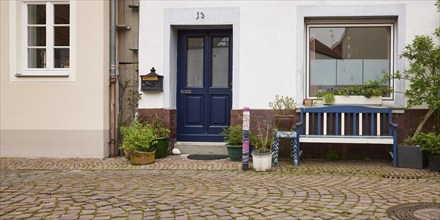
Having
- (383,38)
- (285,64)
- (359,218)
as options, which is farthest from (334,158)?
(359,218)

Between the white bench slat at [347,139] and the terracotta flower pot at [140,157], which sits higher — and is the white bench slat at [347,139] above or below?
above

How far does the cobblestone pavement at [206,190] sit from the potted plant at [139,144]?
211mm

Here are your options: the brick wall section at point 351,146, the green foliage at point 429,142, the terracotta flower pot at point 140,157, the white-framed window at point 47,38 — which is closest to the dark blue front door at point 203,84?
the brick wall section at point 351,146

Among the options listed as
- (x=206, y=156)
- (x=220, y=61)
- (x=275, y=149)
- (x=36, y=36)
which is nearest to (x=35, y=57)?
(x=36, y=36)

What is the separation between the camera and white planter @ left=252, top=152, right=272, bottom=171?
7098mm

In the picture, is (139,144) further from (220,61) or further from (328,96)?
(328,96)

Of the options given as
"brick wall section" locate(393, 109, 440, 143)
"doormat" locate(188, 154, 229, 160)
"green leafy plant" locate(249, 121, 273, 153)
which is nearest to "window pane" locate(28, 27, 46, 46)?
"doormat" locate(188, 154, 229, 160)

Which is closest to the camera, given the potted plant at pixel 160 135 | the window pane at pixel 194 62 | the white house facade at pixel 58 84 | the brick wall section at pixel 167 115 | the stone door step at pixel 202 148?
the potted plant at pixel 160 135

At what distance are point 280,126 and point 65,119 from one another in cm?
427

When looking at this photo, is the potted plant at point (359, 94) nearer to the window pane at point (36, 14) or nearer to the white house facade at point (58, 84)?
the white house facade at point (58, 84)

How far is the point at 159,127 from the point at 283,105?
2494mm

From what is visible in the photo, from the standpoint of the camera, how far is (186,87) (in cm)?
932

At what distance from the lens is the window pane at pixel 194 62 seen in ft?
30.6

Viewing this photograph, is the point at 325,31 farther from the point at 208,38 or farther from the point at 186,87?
the point at 186,87
